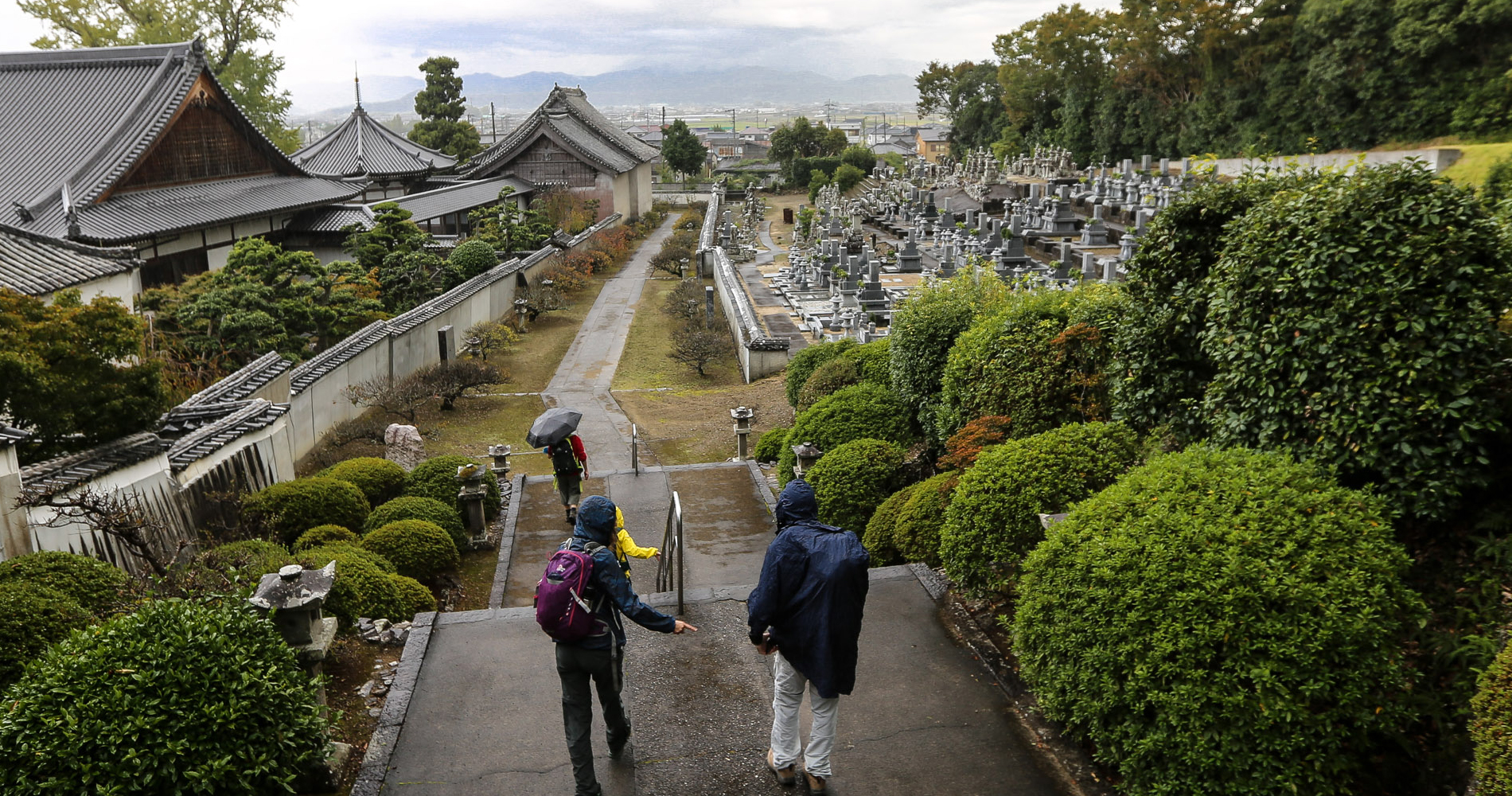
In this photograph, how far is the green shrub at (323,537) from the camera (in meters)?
8.57

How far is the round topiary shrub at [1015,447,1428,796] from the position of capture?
3844 mm

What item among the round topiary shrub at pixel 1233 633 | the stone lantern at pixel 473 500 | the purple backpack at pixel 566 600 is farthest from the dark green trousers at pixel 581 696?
the stone lantern at pixel 473 500

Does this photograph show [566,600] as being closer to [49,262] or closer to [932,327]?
[932,327]

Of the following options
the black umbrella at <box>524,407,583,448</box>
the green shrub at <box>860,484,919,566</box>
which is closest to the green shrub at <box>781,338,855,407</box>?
the black umbrella at <box>524,407,583,448</box>

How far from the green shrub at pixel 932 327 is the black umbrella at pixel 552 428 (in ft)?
12.2

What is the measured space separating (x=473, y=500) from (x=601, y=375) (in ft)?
35.5

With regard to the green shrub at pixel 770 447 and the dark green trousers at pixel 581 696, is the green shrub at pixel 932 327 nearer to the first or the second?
the green shrub at pixel 770 447

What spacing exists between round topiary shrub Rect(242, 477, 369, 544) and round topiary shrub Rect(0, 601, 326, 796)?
5.01m

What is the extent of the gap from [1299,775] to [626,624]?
4.27 meters

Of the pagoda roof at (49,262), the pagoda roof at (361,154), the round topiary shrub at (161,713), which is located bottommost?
the round topiary shrub at (161,713)

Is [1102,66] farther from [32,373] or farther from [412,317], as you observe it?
[32,373]

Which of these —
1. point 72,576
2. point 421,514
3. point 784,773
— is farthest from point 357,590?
point 784,773

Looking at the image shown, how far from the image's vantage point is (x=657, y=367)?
22.0 meters

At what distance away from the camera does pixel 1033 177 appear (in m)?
50.2
